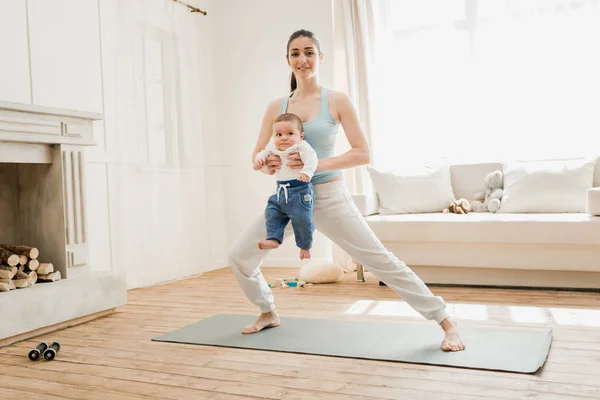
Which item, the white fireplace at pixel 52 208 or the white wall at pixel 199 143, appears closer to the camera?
the white fireplace at pixel 52 208

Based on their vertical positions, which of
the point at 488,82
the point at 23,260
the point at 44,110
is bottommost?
the point at 23,260

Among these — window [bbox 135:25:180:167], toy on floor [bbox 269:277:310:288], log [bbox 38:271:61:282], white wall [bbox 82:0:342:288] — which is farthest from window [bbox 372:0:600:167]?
log [bbox 38:271:61:282]

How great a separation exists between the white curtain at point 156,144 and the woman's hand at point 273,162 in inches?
82.0

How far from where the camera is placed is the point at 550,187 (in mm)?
3832

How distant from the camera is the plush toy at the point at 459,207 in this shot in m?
4.00

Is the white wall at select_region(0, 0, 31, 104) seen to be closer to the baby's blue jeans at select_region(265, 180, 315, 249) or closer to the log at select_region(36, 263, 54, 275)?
the log at select_region(36, 263, 54, 275)

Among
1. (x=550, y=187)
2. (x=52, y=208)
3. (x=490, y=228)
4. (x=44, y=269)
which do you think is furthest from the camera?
(x=550, y=187)

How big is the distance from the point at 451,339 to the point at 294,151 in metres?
0.97

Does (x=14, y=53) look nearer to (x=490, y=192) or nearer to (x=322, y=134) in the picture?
(x=322, y=134)

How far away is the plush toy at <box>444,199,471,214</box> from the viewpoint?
3998 mm

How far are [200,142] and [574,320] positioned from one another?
3129mm

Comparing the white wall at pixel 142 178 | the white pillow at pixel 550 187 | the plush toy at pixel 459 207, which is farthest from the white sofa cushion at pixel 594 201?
the white wall at pixel 142 178

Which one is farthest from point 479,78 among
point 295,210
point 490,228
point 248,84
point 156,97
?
point 295,210

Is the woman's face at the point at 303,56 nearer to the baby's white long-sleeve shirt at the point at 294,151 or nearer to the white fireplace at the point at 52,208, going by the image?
the baby's white long-sleeve shirt at the point at 294,151
